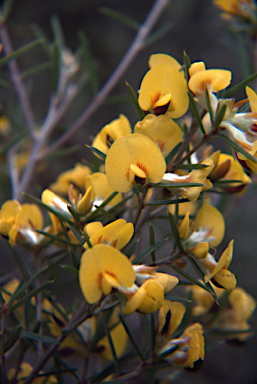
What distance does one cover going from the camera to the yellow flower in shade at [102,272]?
1.06ft

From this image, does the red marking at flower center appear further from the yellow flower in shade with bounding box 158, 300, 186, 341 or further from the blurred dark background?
the blurred dark background

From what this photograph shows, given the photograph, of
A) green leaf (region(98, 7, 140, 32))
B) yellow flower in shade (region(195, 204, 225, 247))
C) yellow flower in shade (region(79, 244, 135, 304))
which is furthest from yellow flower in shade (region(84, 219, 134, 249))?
green leaf (region(98, 7, 140, 32))

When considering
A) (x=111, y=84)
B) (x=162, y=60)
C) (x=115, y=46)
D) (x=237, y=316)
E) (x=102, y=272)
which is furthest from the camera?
(x=115, y=46)

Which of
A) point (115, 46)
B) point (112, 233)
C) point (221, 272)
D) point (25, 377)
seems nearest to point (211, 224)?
point (221, 272)

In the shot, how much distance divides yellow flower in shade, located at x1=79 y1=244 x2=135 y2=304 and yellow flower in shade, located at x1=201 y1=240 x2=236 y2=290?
0.14 m

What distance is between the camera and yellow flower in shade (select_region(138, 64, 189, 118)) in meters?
0.39

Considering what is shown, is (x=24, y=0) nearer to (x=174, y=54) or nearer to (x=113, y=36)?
(x=113, y=36)

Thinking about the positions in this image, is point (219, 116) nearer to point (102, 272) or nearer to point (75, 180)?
point (102, 272)

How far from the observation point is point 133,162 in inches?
15.2

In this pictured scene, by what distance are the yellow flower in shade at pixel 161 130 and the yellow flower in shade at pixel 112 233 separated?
0.41 feet

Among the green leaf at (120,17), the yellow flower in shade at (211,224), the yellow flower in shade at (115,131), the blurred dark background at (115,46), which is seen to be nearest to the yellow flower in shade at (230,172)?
the yellow flower in shade at (211,224)

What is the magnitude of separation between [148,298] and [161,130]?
0.22 m

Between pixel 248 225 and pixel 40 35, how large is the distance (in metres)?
1.42

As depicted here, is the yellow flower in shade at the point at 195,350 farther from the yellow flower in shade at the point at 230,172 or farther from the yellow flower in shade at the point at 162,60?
the yellow flower in shade at the point at 162,60
